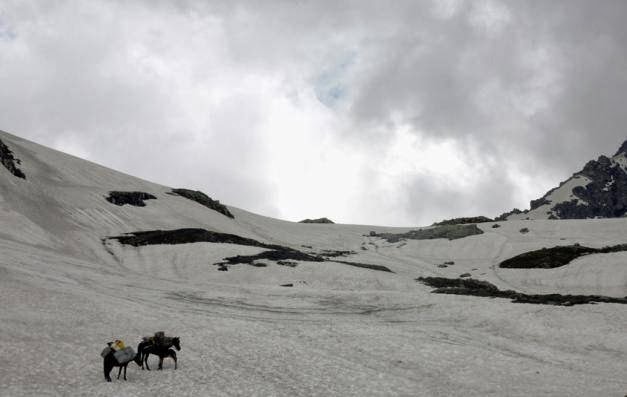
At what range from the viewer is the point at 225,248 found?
5553cm

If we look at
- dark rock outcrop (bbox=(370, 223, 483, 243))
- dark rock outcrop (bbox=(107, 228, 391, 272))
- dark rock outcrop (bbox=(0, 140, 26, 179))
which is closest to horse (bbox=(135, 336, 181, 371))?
dark rock outcrop (bbox=(107, 228, 391, 272))

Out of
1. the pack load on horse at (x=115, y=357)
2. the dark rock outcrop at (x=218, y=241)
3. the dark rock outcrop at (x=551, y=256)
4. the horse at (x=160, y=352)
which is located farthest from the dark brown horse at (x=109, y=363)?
the dark rock outcrop at (x=551, y=256)

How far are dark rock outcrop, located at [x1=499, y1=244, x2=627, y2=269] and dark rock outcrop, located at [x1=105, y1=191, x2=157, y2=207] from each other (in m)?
49.4

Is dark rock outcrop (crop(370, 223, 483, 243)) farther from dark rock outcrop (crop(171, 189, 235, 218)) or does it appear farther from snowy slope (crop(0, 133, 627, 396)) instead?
dark rock outcrop (crop(171, 189, 235, 218))

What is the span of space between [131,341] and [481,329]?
1730cm

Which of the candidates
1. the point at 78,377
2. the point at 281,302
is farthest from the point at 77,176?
the point at 78,377

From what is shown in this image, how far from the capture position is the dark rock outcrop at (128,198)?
7294 centimetres

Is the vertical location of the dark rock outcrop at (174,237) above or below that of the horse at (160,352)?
above

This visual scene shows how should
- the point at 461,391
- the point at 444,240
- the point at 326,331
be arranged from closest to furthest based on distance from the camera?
the point at 461,391 < the point at 326,331 < the point at 444,240

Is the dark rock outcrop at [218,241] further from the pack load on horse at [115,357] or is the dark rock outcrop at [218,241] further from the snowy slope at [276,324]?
the pack load on horse at [115,357]

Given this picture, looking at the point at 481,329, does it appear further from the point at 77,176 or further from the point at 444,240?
the point at 77,176

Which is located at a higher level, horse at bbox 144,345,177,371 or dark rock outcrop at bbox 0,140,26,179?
dark rock outcrop at bbox 0,140,26,179

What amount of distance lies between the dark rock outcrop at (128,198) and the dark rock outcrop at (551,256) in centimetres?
4938

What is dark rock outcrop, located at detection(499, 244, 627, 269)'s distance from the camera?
55.5 metres
